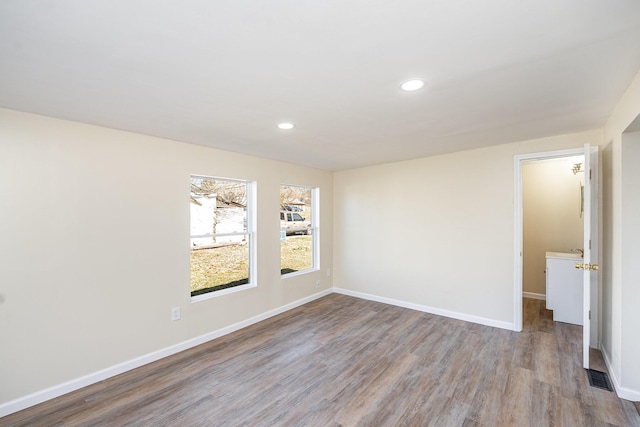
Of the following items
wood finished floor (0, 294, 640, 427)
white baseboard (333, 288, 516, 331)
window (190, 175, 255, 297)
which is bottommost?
wood finished floor (0, 294, 640, 427)

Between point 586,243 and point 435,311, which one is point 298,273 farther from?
point 586,243

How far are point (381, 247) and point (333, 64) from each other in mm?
3617

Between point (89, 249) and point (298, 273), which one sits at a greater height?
point (89, 249)

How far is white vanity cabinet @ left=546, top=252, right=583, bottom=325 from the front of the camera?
3719 mm

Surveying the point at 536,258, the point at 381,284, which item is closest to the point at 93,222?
the point at 381,284

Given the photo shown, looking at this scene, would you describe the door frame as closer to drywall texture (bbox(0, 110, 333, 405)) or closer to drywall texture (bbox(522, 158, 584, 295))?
drywall texture (bbox(522, 158, 584, 295))

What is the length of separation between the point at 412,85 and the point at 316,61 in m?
0.68

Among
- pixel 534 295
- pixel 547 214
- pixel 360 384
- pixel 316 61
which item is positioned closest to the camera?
pixel 316 61

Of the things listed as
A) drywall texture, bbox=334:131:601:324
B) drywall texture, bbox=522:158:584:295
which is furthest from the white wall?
drywall texture, bbox=522:158:584:295

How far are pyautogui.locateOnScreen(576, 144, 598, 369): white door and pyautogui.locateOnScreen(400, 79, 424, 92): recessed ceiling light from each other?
2.01 meters

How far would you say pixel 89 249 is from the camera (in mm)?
2496

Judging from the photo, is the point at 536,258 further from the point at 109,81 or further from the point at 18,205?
the point at 18,205

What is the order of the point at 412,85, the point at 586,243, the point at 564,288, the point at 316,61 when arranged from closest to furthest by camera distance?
1. the point at 316,61
2. the point at 412,85
3. the point at 586,243
4. the point at 564,288

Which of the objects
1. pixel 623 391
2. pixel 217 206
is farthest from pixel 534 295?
pixel 217 206
